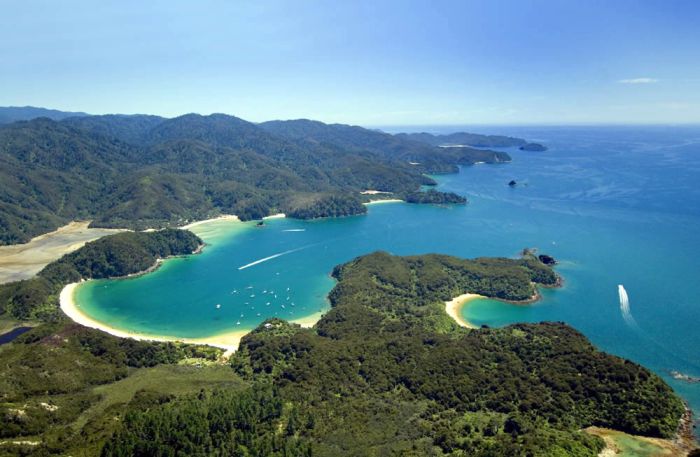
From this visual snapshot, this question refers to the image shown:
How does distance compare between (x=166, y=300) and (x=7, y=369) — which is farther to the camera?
(x=166, y=300)

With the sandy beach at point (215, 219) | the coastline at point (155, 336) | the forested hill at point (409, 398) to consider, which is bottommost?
the coastline at point (155, 336)

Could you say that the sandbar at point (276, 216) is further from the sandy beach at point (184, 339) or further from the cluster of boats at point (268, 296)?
the sandy beach at point (184, 339)

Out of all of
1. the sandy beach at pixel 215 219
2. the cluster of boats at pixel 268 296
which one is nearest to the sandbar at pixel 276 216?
the sandy beach at pixel 215 219

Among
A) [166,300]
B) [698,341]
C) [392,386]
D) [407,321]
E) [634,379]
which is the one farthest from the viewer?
[166,300]

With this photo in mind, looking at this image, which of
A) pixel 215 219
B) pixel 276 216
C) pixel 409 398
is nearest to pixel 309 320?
pixel 409 398

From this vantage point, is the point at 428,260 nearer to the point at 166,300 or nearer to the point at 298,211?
the point at 166,300

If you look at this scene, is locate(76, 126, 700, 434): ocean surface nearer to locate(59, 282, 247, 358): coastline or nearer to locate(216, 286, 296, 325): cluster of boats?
locate(216, 286, 296, 325): cluster of boats

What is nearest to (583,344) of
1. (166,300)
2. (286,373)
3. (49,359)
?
(286,373)
